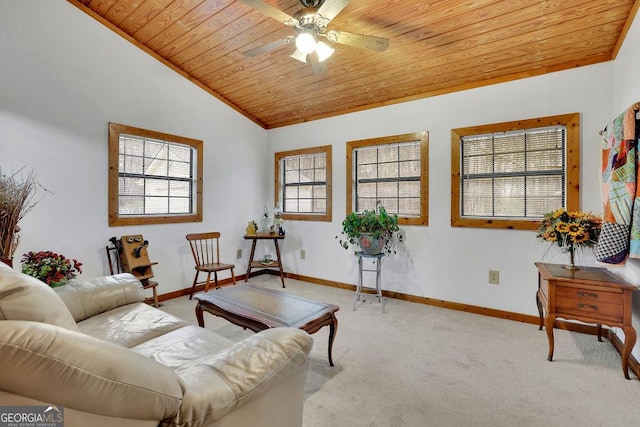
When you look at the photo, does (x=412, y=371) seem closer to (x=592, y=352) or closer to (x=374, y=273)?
(x=592, y=352)

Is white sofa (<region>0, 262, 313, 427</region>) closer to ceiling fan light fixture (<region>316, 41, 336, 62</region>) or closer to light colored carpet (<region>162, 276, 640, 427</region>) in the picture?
light colored carpet (<region>162, 276, 640, 427</region>)

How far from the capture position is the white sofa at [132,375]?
67cm

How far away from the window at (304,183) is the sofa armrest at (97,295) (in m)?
2.83

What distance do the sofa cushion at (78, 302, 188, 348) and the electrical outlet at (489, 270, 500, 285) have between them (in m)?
3.04

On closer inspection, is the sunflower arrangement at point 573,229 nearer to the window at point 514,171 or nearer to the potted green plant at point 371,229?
the window at point 514,171

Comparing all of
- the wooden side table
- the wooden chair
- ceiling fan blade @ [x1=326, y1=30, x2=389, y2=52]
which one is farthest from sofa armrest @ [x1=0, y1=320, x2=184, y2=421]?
the wooden side table

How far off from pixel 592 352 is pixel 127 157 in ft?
16.3

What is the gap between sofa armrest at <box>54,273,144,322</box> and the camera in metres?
1.92

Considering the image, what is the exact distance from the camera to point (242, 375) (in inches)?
41.4

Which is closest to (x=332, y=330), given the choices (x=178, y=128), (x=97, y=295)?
(x=97, y=295)

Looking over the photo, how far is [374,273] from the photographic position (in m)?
4.18

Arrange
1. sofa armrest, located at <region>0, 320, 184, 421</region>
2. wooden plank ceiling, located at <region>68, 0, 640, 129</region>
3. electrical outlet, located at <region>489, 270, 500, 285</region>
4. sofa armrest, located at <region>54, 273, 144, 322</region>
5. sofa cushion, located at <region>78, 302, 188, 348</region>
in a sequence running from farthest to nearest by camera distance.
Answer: electrical outlet, located at <region>489, 270, 500, 285</region> → wooden plank ceiling, located at <region>68, 0, 640, 129</region> → sofa armrest, located at <region>54, 273, 144, 322</region> → sofa cushion, located at <region>78, 302, 188, 348</region> → sofa armrest, located at <region>0, 320, 184, 421</region>

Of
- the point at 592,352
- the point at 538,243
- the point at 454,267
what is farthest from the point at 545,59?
the point at 592,352

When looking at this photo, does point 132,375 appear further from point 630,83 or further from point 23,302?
point 630,83
